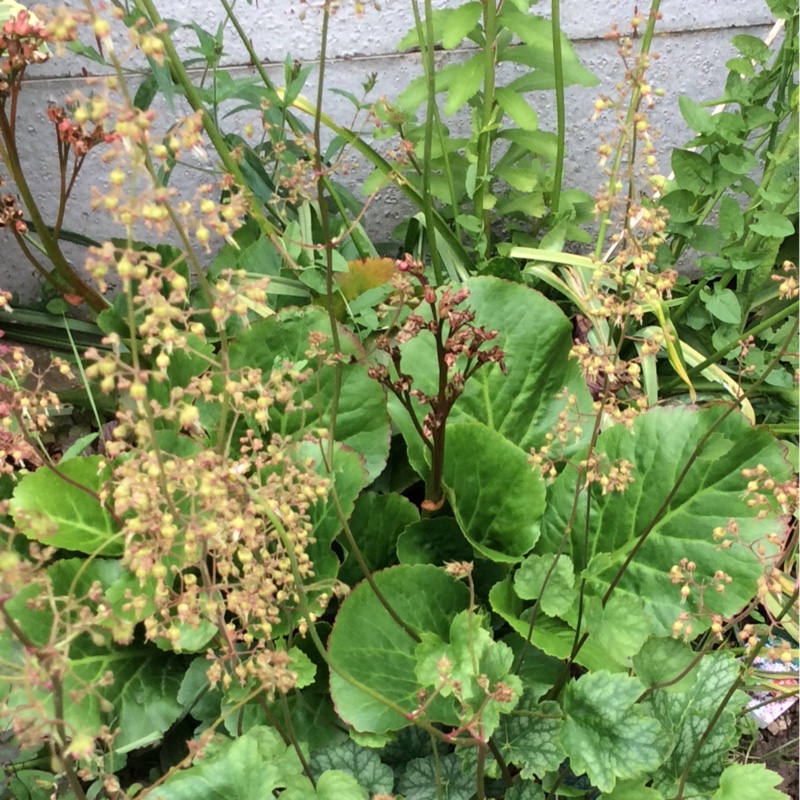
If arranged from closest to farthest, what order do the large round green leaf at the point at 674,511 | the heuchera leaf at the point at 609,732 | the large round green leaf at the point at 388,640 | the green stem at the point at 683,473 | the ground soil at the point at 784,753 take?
1. the green stem at the point at 683,473
2. the heuchera leaf at the point at 609,732
3. the large round green leaf at the point at 388,640
4. the large round green leaf at the point at 674,511
5. the ground soil at the point at 784,753

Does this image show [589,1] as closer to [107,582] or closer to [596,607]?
[596,607]

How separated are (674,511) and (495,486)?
0.21 meters

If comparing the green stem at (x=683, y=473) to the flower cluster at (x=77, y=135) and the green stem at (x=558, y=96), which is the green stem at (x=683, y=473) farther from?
the flower cluster at (x=77, y=135)

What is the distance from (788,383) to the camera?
1.09 metres

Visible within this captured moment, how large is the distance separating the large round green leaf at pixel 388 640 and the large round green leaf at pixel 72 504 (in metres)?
0.28

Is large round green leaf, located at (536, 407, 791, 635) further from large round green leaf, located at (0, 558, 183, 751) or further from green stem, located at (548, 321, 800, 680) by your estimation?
large round green leaf, located at (0, 558, 183, 751)

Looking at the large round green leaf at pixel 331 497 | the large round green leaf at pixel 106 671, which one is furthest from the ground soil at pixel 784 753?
the large round green leaf at pixel 106 671

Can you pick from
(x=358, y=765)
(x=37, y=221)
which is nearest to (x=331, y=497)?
(x=358, y=765)

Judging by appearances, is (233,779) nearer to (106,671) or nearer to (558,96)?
(106,671)

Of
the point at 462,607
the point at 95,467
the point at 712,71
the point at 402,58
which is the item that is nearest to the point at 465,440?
the point at 462,607

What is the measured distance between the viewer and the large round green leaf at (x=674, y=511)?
0.83 m

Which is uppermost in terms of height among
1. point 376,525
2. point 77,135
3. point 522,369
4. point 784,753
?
point 77,135

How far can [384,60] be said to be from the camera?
45.3 inches

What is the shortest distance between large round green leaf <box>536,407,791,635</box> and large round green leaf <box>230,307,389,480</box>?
9.2 inches
